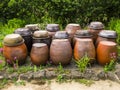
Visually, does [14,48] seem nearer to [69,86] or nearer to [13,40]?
[13,40]

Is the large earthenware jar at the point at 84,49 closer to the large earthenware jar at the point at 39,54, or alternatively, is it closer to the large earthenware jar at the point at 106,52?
the large earthenware jar at the point at 106,52

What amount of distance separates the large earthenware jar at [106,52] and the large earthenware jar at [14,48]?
140cm

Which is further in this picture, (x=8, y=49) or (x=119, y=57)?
(x=119, y=57)

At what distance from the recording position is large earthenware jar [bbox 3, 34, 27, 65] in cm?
452

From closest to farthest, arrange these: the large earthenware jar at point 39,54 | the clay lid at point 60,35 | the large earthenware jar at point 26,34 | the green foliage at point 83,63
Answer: the green foliage at point 83,63 < the large earthenware jar at point 39,54 < the clay lid at point 60,35 < the large earthenware jar at point 26,34

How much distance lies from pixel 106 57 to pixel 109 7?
113 inches

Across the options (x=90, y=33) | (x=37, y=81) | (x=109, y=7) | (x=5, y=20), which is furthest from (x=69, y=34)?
(x=5, y=20)

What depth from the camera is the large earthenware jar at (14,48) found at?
14.8ft

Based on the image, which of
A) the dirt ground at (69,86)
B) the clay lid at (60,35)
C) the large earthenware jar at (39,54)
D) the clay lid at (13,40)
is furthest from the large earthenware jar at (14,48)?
the clay lid at (60,35)

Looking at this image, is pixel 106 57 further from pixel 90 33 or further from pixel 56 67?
pixel 56 67

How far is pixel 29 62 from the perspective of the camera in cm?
486

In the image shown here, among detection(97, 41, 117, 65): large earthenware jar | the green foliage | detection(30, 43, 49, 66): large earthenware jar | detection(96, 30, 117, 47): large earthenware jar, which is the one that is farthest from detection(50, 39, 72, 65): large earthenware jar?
detection(96, 30, 117, 47): large earthenware jar

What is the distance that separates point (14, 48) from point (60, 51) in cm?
81

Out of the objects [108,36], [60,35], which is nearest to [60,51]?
[60,35]
